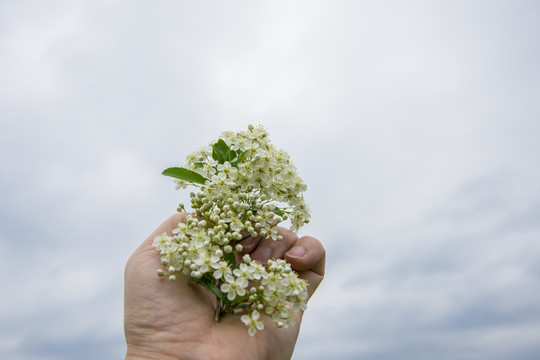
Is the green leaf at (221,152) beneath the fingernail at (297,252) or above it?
above

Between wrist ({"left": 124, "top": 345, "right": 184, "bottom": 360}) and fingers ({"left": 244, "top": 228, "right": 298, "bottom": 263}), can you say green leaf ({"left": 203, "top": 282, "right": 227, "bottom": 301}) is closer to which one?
wrist ({"left": 124, "top": 345, "right": 184, "bottom": 360})

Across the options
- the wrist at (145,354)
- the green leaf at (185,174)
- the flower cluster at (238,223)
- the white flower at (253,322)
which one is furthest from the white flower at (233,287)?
the green leaf at (185,174)

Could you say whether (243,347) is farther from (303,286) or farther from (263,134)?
(263,134)

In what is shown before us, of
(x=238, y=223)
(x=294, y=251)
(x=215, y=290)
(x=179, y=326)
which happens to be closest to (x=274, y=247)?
(x=294, y=251)

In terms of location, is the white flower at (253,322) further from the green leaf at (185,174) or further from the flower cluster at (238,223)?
the green leaf at (185,174)

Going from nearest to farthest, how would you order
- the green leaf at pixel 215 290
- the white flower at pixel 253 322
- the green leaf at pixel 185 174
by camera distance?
1. the white flower at pixel 253 322
2. the green leaf at pixel 215 290
3. the green leaf at pixel 185 174

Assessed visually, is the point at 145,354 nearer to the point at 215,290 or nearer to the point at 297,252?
the point at 215,290

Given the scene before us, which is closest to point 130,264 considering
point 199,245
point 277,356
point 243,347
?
point 199,245

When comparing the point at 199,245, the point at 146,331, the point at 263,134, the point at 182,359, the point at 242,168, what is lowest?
the point at 182,359
